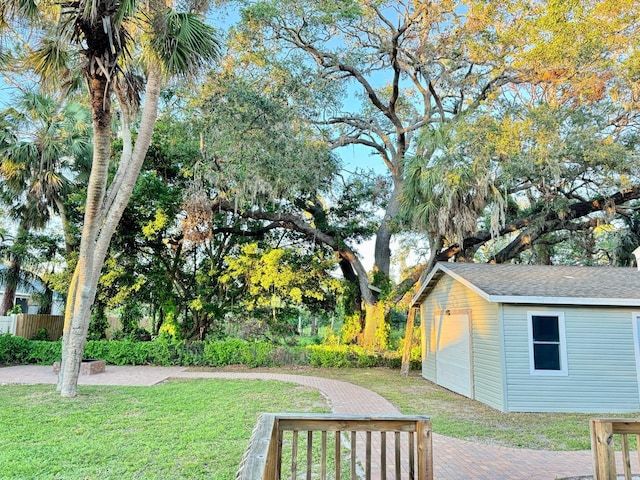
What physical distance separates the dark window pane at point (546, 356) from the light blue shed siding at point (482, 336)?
704 mm

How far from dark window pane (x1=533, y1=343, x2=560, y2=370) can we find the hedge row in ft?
20.3

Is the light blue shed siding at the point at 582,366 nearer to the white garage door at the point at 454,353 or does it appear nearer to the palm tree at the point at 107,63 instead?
the white garage door at the point at 454,353

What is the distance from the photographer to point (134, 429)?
19.5 feet

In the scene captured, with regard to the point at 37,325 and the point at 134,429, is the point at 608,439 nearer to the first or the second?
the point at 134,429

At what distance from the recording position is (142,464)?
4516mm

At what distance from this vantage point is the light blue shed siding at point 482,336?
26.6 ft

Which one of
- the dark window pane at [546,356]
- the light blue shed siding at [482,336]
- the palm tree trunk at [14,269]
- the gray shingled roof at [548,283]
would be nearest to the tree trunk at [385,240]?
the gray shingled roof at [548,283]

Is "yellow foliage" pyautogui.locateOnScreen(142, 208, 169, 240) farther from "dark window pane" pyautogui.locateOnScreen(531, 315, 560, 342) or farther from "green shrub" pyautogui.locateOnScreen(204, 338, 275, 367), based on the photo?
"dark window pane" pyautogui.locateOnScreen(531, 315, 560, 342)

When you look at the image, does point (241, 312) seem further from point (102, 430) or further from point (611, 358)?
point (611, 358)

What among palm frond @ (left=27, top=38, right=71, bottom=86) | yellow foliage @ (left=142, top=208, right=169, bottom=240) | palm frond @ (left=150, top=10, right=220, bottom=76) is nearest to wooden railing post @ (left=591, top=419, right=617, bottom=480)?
palm frond @ (left=150, top=10, right=220, bottom=76)

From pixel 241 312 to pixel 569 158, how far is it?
1165 cm

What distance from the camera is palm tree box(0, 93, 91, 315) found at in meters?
12.0

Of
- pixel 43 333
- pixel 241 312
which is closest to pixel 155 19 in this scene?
pixel 241 312

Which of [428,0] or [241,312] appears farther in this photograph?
[241,312]
